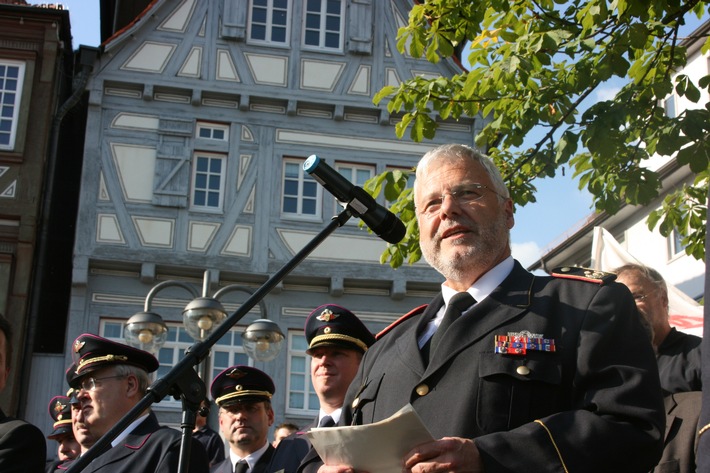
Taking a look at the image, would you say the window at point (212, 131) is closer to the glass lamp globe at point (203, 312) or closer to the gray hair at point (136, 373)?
the glass lamp globe at point (203, 312)

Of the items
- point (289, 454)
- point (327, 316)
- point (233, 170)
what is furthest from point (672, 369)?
point (233, 170)

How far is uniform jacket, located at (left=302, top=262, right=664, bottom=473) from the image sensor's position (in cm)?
274

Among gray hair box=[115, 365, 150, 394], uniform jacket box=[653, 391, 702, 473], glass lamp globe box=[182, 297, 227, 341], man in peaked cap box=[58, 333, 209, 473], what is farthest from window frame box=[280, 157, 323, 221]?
uniform jacket box=[653, 391, 702, 473]

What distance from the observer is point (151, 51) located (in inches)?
706

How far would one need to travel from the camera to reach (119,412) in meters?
5.12

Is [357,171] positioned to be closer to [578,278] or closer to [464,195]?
[464,195]

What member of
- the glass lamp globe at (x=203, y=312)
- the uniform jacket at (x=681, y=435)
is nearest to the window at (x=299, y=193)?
the glass lamp globe at (x=203, y=312)

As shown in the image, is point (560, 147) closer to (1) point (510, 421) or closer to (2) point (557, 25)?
(2) point (557, 25)

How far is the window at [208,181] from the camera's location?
17469mm

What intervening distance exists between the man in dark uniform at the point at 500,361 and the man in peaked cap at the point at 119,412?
1404 millimetres

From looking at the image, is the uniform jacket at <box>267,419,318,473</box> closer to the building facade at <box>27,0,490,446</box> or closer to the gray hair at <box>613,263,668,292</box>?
the gray hair at <box>613,263,668,292</box>

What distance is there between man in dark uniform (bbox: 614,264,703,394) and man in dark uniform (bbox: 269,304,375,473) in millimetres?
1530

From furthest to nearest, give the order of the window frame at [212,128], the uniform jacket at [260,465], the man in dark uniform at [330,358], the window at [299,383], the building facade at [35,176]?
the window frame at [212,128] < the window at [299,383] < the building facade at [35,176] < the uniform jacket at [260,465] < the man in dark uniform at [330,358]

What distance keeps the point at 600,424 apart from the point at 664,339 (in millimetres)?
2374
